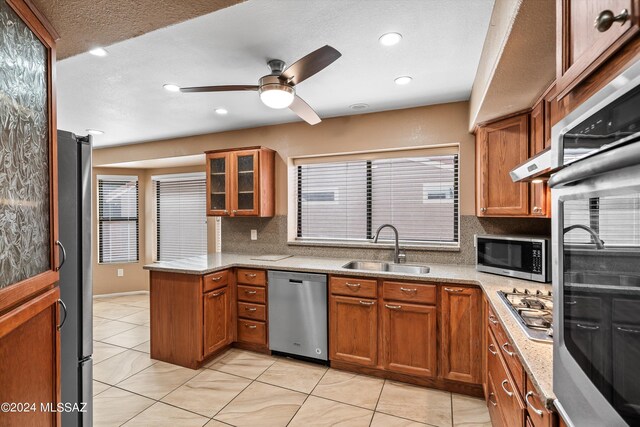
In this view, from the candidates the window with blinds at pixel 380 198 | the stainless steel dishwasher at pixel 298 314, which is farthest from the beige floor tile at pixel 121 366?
the window with blinds at pixel 380 198

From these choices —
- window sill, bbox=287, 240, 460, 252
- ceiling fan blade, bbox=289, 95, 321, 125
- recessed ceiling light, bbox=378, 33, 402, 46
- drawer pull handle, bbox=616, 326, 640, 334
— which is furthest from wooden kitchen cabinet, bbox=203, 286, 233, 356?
drawer pull handle, bbox=616, 326, 640, 334

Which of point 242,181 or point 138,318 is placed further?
point 138,318

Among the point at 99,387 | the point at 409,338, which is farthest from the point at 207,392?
the point at 409,338

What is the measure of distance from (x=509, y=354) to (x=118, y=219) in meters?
5.94

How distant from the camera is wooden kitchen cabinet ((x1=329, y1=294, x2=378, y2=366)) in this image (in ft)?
9.13

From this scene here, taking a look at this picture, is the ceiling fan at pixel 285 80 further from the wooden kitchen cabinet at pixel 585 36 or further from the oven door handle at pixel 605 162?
the oven door handle at pixel 605 162

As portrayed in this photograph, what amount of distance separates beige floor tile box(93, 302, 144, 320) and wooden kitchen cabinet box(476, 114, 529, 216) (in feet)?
15.7

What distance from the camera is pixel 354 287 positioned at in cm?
284

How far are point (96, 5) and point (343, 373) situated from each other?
2.98 meters

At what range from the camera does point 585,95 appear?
757 millimetres

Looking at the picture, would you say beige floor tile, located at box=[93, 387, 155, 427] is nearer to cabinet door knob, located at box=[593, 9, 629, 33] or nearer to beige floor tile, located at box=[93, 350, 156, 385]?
beige floor tile, located at box=[93, 350, 156, 385]

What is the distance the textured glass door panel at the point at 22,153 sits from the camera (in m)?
0.97

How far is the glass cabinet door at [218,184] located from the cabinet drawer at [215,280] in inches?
35.9

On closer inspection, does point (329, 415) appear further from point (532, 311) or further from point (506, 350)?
point (532, 311)
